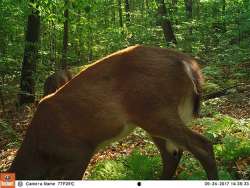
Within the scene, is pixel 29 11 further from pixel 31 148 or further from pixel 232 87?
pixel 31 148

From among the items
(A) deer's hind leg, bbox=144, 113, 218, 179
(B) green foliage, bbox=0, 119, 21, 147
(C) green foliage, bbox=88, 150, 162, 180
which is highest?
(A) deer's hind leg, bbox=144, 113, 218, 179

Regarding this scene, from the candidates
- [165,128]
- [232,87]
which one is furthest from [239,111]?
[165,128]

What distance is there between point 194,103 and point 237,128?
177 centimetres

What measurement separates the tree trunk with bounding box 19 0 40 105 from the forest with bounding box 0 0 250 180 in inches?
1.1

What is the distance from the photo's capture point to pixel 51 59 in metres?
18.9

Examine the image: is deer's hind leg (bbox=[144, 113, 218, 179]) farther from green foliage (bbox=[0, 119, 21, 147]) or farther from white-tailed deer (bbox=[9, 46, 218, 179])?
green foliage (bbox=[0, 119, 21, 147])

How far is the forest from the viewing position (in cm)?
527

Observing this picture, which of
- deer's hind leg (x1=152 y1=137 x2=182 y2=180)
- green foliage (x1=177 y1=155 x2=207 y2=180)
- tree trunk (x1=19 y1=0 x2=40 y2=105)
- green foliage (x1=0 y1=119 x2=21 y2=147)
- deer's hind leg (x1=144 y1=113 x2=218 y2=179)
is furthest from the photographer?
tree trunk (x1=19 y1=0 x2=40 y2=105)

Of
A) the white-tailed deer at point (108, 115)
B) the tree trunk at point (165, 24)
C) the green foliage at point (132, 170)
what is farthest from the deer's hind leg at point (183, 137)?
the tree trunk at point (165, 24)

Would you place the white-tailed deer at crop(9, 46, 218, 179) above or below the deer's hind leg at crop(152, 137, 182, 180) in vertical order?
above

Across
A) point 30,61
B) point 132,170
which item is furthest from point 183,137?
point 30,61

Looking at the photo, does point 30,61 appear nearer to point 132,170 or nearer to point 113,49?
point 113,49

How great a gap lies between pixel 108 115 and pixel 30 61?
854 cm

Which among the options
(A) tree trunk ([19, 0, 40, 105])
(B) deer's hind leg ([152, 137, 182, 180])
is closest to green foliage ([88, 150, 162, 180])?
(B) deer's hind leg ([152, 137, 182, 180])
